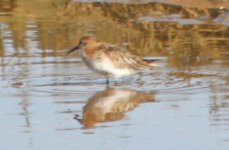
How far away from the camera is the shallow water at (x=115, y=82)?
7.91 metres

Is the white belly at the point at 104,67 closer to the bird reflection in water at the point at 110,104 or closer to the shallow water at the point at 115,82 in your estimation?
the shallow water at the point at 115,82

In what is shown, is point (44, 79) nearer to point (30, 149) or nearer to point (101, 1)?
point (30, 149)

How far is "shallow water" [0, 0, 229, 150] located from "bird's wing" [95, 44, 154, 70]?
177 millimetres

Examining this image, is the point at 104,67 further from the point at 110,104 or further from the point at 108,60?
the point at 110,104

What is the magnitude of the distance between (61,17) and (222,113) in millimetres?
7168

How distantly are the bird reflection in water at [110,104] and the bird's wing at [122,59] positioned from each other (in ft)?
1.51

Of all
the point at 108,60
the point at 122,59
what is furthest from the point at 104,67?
the point at 122,59

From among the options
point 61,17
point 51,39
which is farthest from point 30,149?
point 61,17

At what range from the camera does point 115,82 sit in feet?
35.2

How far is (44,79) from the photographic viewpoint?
1059cm

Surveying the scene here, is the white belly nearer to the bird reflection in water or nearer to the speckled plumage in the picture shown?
the speckled plumage

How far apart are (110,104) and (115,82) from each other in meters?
1.43

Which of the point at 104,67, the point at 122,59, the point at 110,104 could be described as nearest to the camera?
the point at 110,104

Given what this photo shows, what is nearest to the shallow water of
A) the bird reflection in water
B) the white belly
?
the bird reflection in water
